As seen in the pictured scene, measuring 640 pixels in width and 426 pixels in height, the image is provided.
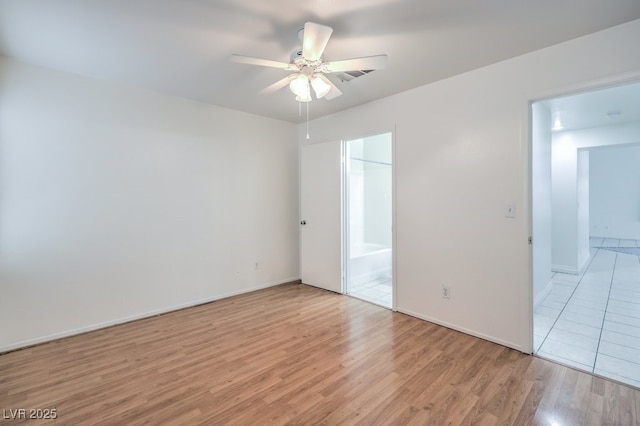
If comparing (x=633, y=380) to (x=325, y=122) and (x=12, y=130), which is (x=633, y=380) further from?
(x=12, y=130)

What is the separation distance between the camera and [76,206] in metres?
2.72

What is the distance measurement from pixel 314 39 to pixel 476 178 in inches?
74.8

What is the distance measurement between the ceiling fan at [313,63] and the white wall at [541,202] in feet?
7.72

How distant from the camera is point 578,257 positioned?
4.70m

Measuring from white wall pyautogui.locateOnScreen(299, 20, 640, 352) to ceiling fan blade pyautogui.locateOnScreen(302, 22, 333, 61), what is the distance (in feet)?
4.24

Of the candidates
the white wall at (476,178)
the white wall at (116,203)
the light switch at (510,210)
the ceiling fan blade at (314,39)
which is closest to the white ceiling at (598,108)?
the white wall at (476,178)

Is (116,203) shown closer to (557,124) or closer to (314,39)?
(314,39)

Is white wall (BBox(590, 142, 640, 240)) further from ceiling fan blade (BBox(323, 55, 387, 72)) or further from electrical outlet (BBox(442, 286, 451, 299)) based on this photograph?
ceiling fan blade (BBox(323, 55, 387, 72))

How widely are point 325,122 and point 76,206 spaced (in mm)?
3041

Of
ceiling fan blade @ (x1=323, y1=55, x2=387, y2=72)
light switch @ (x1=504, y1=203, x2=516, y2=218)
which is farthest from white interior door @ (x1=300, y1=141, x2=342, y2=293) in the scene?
light switch @ (x1=504, y1=203, x2=516, y2=218)

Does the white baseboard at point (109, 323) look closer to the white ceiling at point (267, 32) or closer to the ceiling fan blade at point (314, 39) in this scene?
the white ceiling at point (267, 32)

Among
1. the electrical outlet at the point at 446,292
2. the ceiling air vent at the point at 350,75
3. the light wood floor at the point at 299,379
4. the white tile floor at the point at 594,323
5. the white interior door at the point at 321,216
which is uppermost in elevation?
the ceiling air vent at the point at 350,75

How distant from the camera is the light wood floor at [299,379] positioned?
1.69 metres

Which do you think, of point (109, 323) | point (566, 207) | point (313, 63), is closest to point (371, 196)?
point (566, 207)
